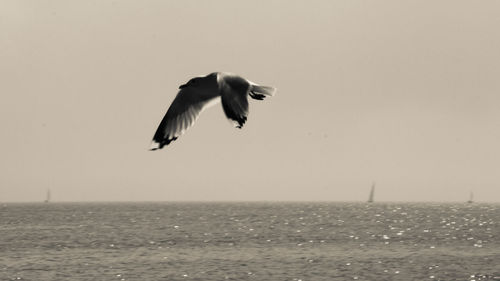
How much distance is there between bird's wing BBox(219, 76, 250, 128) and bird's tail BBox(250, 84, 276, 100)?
440 mm

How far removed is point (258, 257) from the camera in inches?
2341

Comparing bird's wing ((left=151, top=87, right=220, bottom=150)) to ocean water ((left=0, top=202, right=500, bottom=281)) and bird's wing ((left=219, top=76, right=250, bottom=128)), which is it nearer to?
bird's wing ((left=219, top=76, right=250, bottom=128))

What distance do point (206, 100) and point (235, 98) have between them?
6.59 ft

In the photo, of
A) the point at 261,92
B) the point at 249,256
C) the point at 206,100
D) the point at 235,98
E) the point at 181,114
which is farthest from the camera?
the point at 249,256

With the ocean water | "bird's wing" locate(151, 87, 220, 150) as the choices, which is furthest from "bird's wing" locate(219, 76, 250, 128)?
the ocean water

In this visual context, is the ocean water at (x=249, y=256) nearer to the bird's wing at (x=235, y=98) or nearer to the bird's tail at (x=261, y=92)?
the bird's tail at (x=261, y=92)

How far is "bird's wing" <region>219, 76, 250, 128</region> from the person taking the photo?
20.4ft

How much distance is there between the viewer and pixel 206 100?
8.52m

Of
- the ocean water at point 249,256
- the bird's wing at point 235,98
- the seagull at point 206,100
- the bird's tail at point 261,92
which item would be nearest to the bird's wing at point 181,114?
the seagull at point 206,100

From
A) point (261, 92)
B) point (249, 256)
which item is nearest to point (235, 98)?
point (261, 92)

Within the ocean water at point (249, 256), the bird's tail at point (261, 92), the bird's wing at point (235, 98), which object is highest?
the bird's tail at point (261, 92)

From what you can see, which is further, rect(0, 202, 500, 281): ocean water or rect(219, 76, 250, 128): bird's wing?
rect(0, 202, 500, 281): ocean water

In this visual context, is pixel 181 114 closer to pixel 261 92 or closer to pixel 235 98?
pixel 261 92

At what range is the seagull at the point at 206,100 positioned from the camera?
6.39 m
